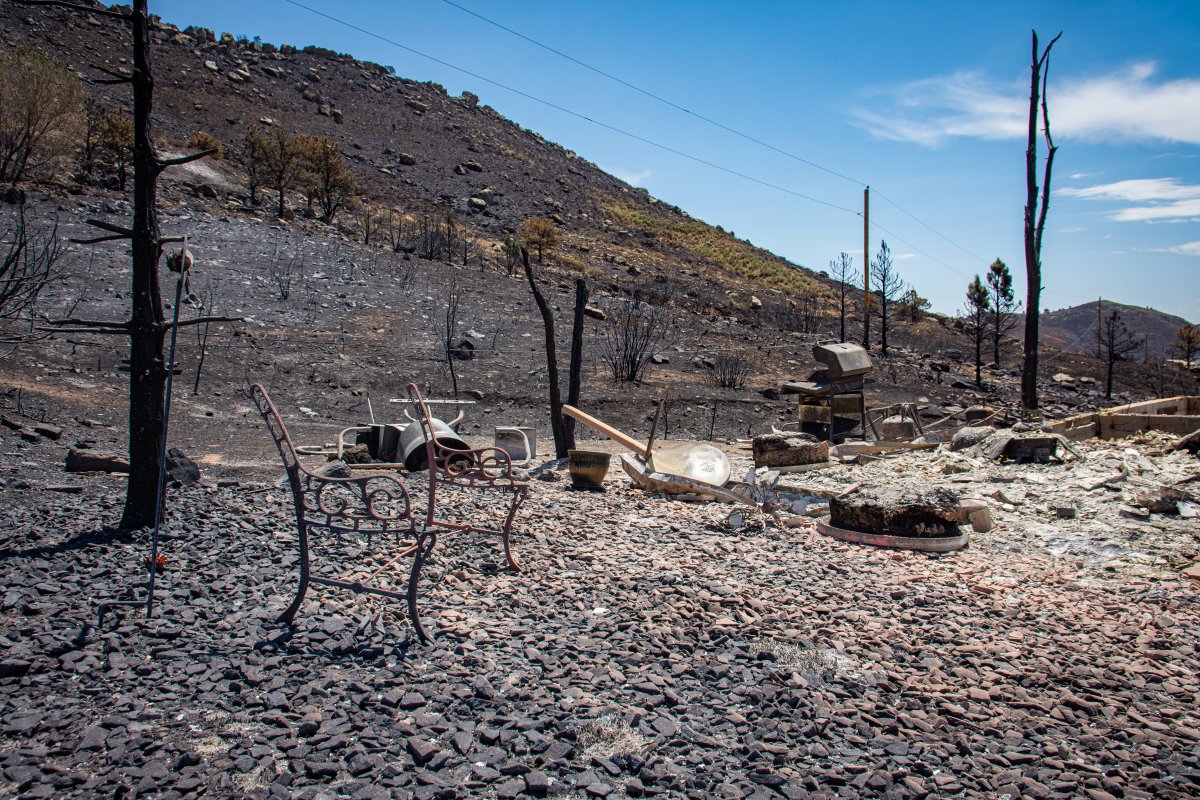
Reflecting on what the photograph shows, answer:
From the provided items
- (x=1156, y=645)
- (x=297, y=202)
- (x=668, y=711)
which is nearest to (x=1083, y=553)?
(x=1156, y=645)

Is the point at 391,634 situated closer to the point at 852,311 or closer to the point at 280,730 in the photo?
the point at 280,730

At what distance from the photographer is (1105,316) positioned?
73500 millimetres

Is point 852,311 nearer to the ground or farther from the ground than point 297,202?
nearer to the ground

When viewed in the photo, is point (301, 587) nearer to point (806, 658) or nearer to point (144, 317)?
point (144, 317)

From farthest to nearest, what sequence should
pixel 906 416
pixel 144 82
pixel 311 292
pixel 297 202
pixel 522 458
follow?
pixel 297 202 < pixel 311 292 < pixel 906 416 < pixel 522 458 < pixel 144 82

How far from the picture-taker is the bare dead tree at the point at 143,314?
4.59 metres

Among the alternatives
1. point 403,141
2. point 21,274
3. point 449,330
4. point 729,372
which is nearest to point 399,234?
point 449,330

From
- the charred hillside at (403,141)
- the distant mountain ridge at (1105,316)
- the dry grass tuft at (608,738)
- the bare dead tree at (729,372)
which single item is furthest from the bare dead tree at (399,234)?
the distant mountain ridge at (1105,316)

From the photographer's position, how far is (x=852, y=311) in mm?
44031

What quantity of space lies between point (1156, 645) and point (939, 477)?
4.42m

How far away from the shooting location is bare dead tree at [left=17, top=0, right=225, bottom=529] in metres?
4.59

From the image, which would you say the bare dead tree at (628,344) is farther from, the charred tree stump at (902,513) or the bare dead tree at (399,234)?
the charred tree stump at (902,513)

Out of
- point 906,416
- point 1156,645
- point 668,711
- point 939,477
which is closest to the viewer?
point 668,711

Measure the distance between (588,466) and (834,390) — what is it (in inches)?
206
